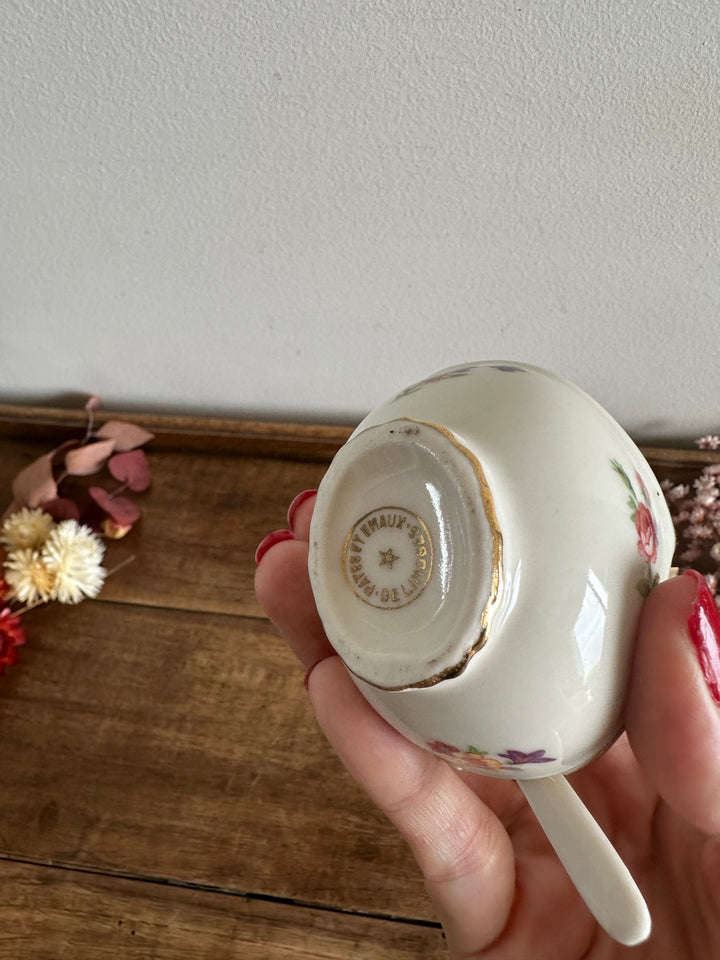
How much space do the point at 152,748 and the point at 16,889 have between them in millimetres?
165

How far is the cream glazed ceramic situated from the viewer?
1.22 ft

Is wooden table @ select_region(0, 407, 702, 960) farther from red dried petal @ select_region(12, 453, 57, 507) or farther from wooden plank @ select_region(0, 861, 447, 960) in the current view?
red dried petal @ select_region(12, 453, 57, 507)

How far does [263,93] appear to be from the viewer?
0.54 m

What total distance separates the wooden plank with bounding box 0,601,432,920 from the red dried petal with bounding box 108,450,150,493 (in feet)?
0.48

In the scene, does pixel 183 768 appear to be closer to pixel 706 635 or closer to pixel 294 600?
pixel 294 600

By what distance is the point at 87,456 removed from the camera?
884mm

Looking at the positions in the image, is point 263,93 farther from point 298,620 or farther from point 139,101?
point 298,620

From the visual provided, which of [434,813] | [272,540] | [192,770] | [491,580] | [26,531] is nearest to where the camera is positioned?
[491,580]

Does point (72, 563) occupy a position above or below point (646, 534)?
above

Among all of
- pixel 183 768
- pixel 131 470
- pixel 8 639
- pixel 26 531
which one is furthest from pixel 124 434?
pixel 183 768

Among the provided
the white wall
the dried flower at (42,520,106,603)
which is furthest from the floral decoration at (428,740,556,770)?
the dried flower at (42,520,106,603)

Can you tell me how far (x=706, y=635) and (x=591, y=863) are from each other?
0.44 feet

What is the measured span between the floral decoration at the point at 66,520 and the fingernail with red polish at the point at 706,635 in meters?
0.62

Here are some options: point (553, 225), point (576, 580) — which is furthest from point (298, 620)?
point (553, 225)
